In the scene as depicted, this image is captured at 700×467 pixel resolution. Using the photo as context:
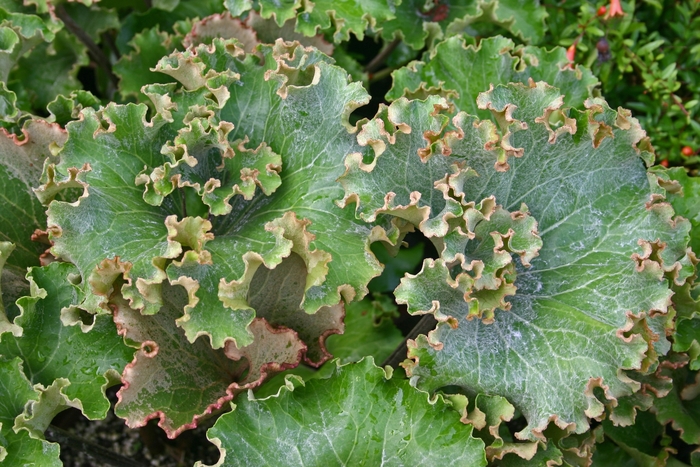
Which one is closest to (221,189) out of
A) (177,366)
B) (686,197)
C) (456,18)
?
(177,366)

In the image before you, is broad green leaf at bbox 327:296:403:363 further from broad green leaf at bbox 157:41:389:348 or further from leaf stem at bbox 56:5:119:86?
leaf stem at bbox 56:5:119:86

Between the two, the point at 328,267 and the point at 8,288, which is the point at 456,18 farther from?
the point at 8,288

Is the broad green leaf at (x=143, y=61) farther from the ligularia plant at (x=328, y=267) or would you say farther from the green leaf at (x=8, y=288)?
the green leaf at (x=8, y=288)

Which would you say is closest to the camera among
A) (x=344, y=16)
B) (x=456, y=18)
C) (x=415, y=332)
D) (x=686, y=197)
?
(x=415, y=332)

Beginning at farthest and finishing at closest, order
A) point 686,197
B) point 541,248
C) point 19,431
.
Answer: point 686,197 → point 541,248 → point 19,431

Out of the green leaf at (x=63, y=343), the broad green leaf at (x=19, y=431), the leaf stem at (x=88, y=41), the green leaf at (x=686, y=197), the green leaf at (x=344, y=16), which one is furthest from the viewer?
the leaf stem at (x=88, y=41)

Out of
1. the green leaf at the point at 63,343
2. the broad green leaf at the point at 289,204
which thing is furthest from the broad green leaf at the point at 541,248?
the green leaf at the point at 63,343

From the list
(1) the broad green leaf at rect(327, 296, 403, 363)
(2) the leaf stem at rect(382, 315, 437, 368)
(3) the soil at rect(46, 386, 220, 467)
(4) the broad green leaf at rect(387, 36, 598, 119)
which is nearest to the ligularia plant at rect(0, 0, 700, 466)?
(2) the leaf stem at rect(382, 315, 437, 368)
